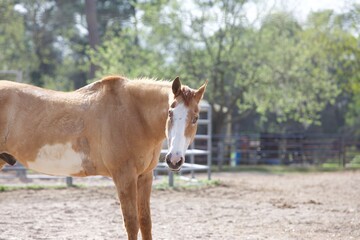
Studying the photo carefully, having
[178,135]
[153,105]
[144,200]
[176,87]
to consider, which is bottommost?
[144,200]

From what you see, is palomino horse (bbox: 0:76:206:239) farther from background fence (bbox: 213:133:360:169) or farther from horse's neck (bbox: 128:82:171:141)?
background fence (bbox: 213:133:360:169)

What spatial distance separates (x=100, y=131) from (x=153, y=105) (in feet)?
1.57

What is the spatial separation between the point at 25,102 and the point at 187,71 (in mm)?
13249

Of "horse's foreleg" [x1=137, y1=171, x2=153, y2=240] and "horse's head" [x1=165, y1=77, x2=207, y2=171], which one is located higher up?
"horse's head" [x1=165, y1=77, x2=207, y2=171]

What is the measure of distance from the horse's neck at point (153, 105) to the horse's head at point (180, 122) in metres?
0.23

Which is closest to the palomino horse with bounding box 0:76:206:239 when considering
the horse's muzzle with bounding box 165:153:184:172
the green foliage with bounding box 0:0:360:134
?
the horse's muzzle with bounding box 165:153:184:172

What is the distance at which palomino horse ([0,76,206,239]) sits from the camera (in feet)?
12.7

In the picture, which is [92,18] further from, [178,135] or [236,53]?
[178,135]

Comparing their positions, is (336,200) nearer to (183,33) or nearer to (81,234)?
(81,234)

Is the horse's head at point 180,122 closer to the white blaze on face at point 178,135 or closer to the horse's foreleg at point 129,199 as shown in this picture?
the white blaze on face at point 178,135

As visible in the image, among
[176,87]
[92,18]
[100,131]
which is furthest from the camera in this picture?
[92,18]

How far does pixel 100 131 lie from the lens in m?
3.93

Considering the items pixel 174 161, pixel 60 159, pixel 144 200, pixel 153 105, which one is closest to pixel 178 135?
pixel 174 161

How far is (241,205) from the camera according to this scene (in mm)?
7766
